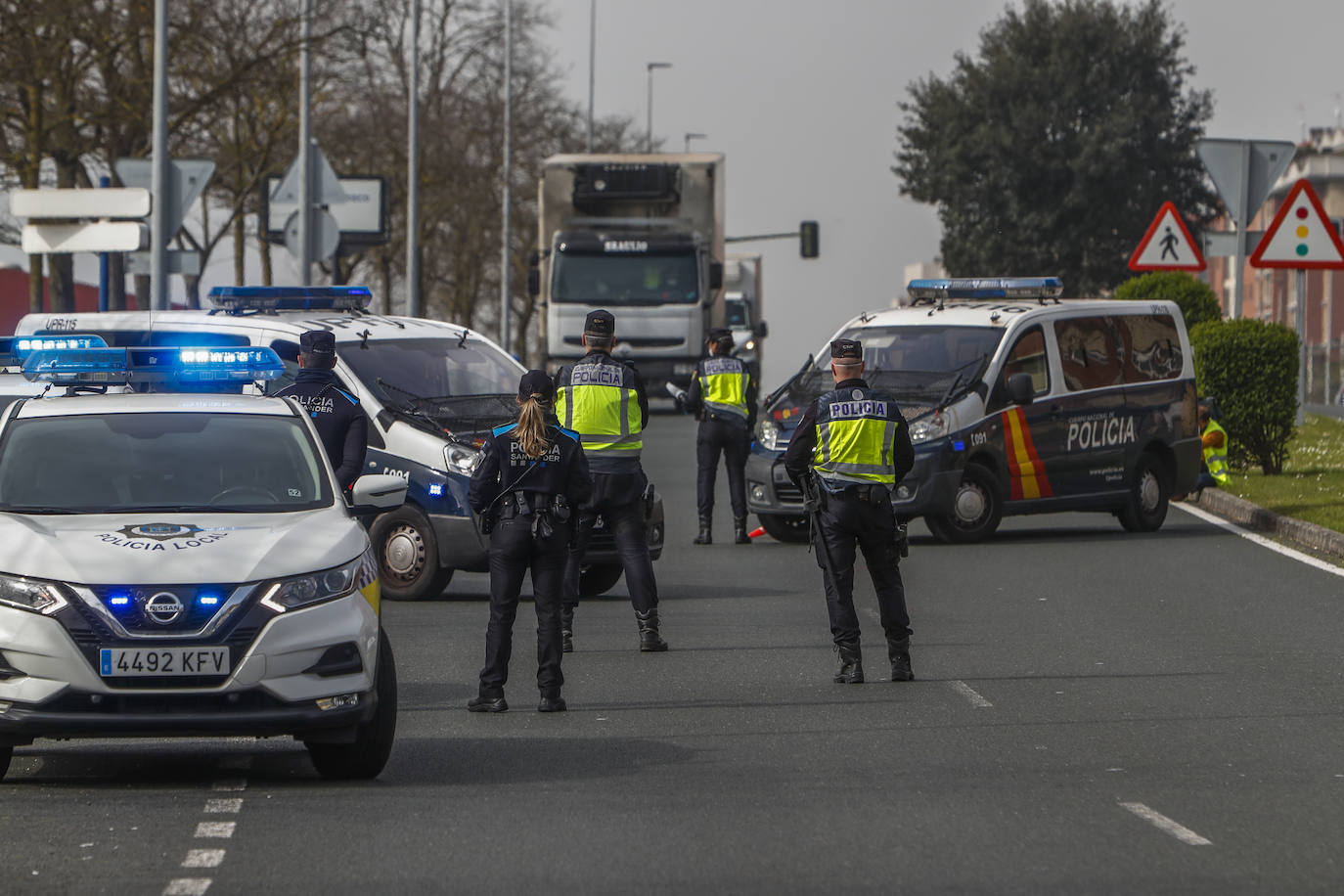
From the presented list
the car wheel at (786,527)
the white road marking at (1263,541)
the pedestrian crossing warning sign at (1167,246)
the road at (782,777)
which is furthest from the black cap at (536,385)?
the pedestrian crossing warning sign at (1167,246)

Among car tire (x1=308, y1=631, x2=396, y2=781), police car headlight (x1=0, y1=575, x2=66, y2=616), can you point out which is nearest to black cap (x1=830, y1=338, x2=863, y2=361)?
car tire (x1=308, y1=631, x2=396, y2=781)

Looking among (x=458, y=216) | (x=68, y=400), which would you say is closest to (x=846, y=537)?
(x=68, y=400)

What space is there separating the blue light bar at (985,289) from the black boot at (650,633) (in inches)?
326

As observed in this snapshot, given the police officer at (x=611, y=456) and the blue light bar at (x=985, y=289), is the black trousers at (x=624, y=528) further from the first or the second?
the blue light bar at (x=985, y=289)

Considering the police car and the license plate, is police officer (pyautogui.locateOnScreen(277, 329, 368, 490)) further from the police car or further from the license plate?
the license plate

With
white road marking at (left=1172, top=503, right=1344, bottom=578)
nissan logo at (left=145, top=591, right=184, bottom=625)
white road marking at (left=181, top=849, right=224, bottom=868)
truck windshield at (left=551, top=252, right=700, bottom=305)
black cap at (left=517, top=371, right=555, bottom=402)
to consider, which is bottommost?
white road marking at (left=1172, top=503, right=1344, bottom=578)

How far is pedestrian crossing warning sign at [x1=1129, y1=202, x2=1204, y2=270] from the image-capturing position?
24.9 m

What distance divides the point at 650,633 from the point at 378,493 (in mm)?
3464

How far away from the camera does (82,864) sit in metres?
7.02

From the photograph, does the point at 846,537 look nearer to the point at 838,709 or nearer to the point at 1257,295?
the point at 838,709

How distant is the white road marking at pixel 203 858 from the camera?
7020 mm

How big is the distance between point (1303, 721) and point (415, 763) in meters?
3.79

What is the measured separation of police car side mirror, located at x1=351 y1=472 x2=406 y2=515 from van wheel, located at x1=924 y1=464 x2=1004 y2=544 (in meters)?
9.81

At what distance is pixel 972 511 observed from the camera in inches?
735
